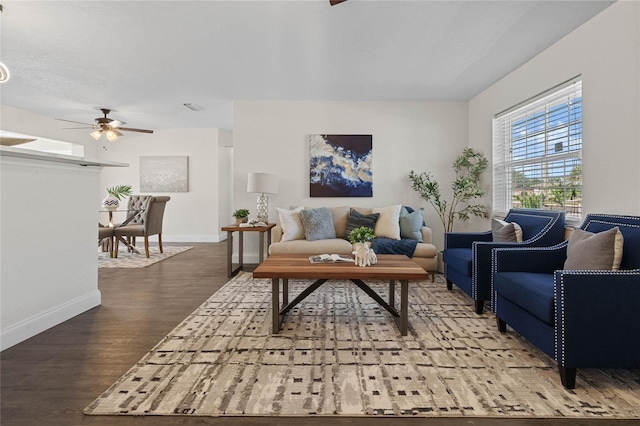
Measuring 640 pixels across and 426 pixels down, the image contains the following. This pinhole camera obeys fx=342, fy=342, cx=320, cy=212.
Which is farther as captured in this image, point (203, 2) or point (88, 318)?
point (88, 318)

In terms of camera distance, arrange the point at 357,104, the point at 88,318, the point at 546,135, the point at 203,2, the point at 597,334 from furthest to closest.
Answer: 1. the point at 357,104
2. the point at 546,135
3. the point at 88,318
4. the point at 203,2
5. the point at 597,334

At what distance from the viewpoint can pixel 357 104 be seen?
5.37 meters

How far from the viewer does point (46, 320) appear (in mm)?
2625

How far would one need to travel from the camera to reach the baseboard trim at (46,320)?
2318mm

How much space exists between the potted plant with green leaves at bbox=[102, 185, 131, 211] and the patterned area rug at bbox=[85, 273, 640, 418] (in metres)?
4.32

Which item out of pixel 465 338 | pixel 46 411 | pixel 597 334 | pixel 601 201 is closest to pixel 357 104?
pixel 601 201

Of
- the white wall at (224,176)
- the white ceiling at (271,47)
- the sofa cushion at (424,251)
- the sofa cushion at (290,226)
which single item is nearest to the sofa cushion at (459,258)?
the sofa cushion at (424,251)

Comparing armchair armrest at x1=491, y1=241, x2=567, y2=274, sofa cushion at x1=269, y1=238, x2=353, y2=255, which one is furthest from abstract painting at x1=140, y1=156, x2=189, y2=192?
armchair armrest at x1=491, y1=241, x2=567, y2=274

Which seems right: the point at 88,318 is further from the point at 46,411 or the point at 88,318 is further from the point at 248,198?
the point at 248,198

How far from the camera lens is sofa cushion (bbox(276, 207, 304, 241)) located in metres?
4.54

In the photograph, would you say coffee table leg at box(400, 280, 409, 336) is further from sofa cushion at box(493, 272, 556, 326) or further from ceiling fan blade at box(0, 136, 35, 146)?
ceiling fan blade at box(0, 136, 35, 146)

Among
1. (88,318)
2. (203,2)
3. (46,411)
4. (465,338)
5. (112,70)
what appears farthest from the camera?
(112,70)

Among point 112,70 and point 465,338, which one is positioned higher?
point 112,70

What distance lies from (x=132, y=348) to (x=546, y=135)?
164 inches
